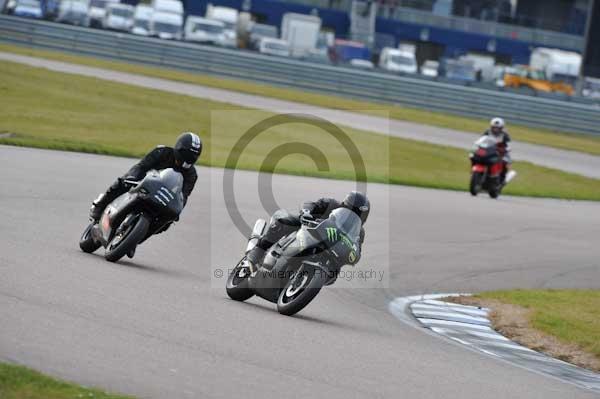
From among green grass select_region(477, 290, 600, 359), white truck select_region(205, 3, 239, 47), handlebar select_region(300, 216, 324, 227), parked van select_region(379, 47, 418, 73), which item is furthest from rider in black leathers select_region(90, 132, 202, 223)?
white truck select_region(205, 3, 239, 47)

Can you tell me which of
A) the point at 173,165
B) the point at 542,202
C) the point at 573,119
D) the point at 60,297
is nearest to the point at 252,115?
the point at 542,202

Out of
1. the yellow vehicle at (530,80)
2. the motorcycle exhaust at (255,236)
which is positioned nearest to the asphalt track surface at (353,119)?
the yellow vehicle at (530,80)

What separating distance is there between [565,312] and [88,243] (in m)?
4.72

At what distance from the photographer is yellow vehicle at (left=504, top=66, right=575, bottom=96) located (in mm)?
58406

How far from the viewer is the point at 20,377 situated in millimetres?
5898

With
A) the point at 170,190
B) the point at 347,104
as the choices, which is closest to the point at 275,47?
the point at 347,104

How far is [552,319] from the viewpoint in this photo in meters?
11.3

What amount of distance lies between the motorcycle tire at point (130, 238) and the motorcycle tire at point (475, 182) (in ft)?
48.6

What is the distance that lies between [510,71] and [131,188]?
5066cm

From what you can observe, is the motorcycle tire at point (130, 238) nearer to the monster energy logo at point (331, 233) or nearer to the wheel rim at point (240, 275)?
the wheel rim at point (240, 275)

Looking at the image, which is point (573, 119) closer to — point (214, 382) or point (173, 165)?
point (173, 165)

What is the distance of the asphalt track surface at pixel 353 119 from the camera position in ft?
113

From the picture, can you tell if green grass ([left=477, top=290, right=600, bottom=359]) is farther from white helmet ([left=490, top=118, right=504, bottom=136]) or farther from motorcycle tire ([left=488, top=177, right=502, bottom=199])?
white helmet ([left=490, top=118, right=504, bottom=136])

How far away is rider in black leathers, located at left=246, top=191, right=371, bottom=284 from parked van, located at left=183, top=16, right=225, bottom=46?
45.9 meters
